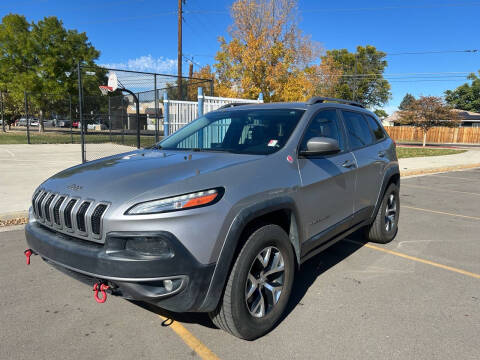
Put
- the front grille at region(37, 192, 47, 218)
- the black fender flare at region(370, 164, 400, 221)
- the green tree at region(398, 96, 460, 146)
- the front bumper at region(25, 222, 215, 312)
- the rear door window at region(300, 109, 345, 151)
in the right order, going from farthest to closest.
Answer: the green tree at region(398, 96, 460, 146)
the black fender flare at region(370, 164, 400, 221)
the rear door window at region(300, 109, 345, 151)
the front grille at region(37, 192, 47, 218)
the front bumper at region(25, 222, 215, 312)

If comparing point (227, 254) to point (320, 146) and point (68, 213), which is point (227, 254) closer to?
point (68, 213)

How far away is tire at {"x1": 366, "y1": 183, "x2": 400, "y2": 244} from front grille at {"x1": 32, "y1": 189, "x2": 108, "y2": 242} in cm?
361

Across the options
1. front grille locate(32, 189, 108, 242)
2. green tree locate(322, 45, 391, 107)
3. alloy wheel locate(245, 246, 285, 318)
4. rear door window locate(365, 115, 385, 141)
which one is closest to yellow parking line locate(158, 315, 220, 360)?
alloy wheel locate(245, 246, 285, 318)

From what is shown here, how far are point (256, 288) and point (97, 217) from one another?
122cm

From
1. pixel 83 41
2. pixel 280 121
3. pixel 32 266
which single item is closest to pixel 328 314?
pixel 280 121

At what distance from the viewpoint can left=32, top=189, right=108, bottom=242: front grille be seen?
87.7 inches

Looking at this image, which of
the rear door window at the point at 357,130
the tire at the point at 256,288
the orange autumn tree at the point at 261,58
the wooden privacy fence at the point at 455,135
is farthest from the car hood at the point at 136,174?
the wooden privacy fence at the point at 455,135

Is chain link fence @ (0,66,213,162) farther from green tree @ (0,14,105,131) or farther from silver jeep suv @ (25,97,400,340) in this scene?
silver jeep suv @ (25,97,400,340)

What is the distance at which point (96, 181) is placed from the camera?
2482 millimetres

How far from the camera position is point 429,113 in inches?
1421

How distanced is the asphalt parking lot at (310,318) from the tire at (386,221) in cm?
33

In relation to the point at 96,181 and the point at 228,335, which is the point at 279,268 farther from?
the point at 96,181

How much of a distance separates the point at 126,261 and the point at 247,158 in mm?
1204

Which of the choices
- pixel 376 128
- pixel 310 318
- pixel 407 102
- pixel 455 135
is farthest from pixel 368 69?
pixel 407 102
